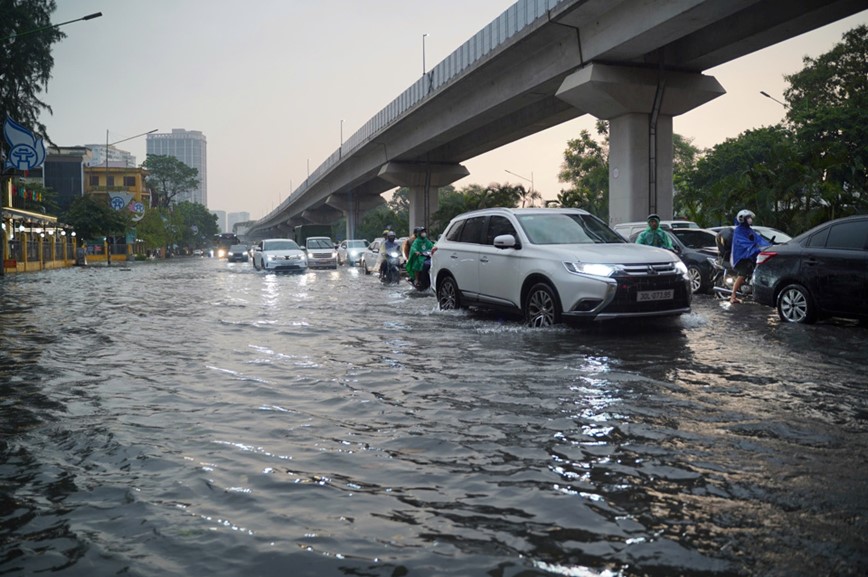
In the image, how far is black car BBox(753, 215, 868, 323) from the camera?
10.4 meters

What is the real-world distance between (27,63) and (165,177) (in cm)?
9689

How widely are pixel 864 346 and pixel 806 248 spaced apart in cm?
228

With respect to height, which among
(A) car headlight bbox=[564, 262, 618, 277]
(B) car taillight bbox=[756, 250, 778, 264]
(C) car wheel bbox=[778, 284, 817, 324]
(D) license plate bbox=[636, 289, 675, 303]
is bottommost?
(C) car wheel bbox=[778, 284, 817, 324]

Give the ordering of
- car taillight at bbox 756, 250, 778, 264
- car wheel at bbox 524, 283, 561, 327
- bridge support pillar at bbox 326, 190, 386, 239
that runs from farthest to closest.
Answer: bridge support pillar at bbox 326, 190, 386, 239 → car taillight at bbox 756, 250, 778, 264 → car wheel at bbox 524, 283, 561, 327

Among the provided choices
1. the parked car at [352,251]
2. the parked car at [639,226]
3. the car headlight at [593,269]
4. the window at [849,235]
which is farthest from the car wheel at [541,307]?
the parked car at [352,251]

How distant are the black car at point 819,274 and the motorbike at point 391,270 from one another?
15.5 m

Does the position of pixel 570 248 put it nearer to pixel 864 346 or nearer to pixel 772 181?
pixel 864 346

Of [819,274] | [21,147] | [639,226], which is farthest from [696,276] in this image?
[21,147]

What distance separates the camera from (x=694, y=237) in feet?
65.8

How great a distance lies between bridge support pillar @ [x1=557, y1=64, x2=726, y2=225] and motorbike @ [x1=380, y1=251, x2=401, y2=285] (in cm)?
738

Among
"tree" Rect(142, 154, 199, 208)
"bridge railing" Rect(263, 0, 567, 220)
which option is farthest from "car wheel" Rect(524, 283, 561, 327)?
"tree" Rect(142, 154, 199, 208)

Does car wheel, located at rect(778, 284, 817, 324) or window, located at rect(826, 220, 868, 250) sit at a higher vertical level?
window, located at rect(826, 220, 868, 250)

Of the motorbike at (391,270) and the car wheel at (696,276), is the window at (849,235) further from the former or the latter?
the motorbike at (391,270)

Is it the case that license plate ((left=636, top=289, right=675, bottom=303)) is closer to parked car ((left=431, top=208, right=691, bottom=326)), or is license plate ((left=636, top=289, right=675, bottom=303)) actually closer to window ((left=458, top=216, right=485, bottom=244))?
parked car ((left=431, top=208, right=691, bottom=326))
